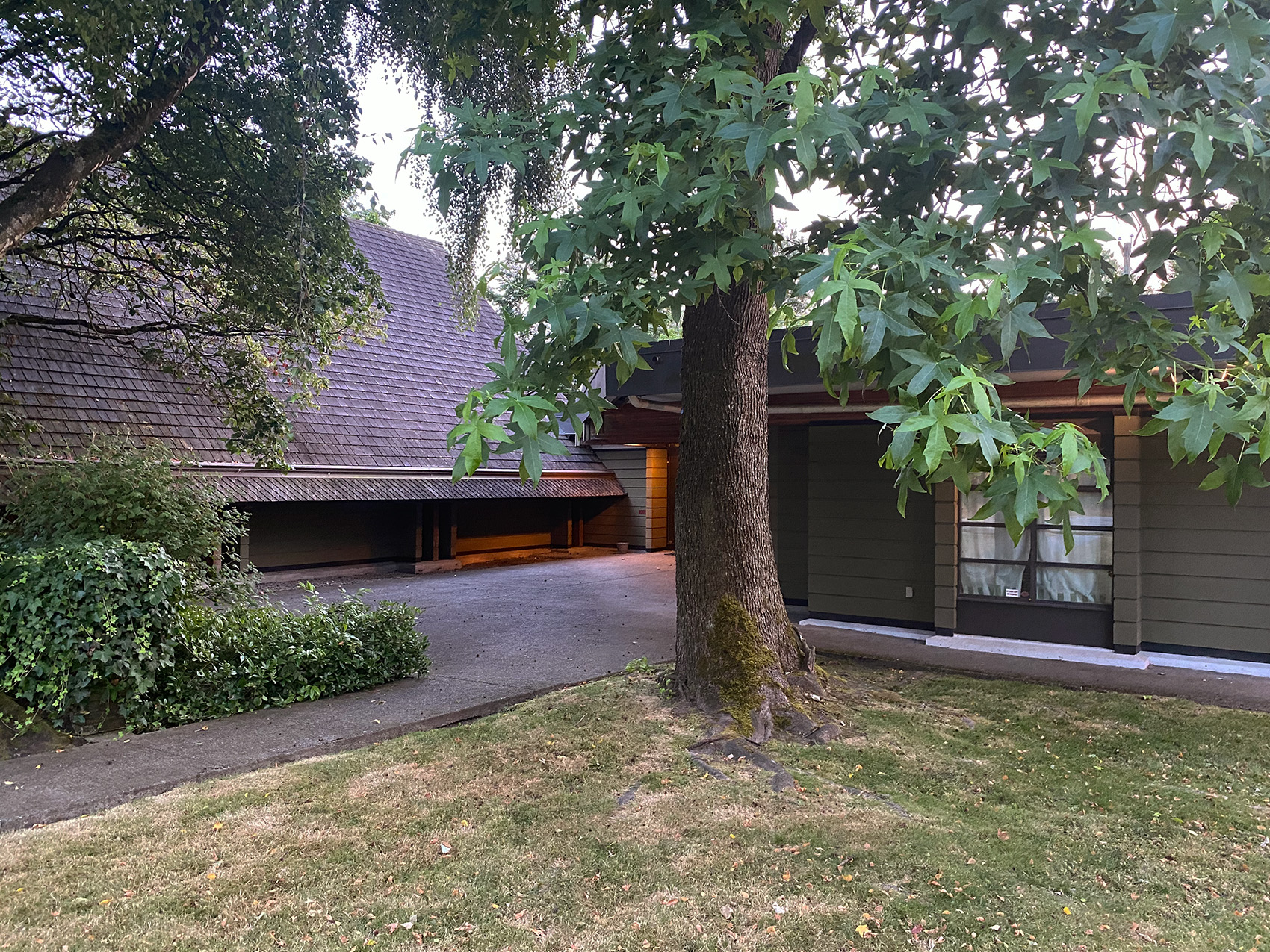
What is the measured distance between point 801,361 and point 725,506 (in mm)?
1892

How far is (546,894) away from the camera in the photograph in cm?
342

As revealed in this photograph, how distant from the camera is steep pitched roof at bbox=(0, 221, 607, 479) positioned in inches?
438

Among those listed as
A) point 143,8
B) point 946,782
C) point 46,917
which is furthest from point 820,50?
point 46,917

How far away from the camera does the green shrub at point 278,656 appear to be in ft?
19.6

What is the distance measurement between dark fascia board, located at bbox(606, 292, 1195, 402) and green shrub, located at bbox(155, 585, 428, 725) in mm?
A: 2933

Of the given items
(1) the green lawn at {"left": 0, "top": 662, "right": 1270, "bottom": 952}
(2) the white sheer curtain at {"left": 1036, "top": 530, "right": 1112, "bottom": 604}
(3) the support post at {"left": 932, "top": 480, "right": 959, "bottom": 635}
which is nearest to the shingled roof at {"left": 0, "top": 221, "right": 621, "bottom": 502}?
(1) the green lawn at {"left": 0, "top": 662, "right": 1270, "bottom": 952}

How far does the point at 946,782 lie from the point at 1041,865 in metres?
1.00

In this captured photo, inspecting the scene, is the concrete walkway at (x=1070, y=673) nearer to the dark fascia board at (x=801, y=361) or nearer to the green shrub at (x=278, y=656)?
the dark fascia board at (x=801, y=361)

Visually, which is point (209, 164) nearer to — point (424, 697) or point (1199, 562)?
point (424, 697)

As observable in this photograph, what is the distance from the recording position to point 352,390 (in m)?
15.7

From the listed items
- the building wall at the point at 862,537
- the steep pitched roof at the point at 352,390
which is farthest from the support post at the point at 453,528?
the building wall at the point at 862,537

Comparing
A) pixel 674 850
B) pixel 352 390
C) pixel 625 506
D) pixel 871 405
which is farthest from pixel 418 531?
pixel 674 850

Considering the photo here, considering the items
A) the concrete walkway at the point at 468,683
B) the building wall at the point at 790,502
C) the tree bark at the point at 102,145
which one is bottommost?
the concrete walkway at the point at 468,683

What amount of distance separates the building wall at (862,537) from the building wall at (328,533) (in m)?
8.57
